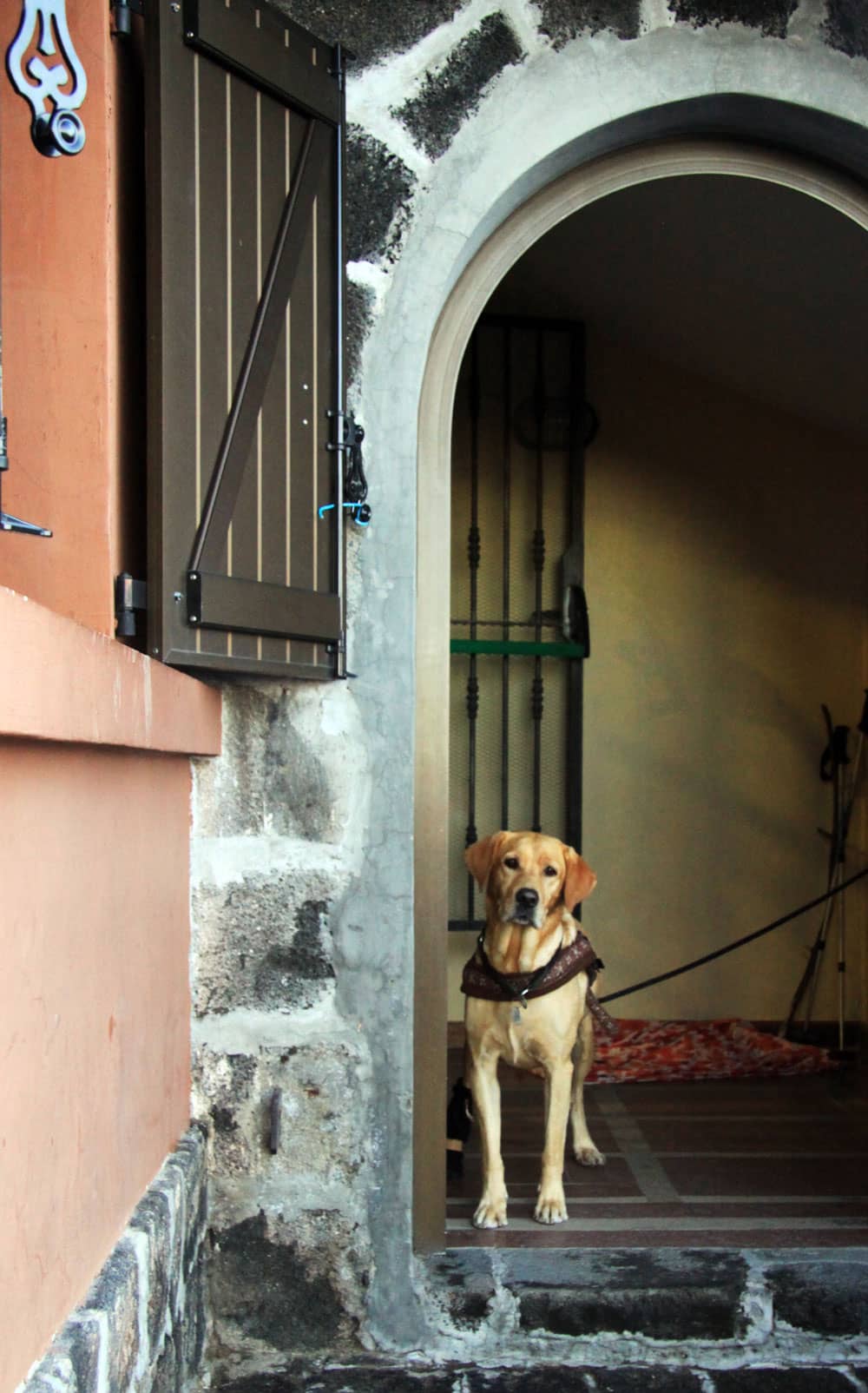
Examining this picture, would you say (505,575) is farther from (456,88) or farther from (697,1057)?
(456,88)

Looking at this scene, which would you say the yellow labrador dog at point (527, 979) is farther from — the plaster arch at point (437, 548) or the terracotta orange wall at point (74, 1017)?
the terracotta orange wall at point (74, 1017)

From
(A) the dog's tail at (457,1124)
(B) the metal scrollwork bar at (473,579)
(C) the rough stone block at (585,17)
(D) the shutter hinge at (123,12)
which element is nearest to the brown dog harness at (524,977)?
(A) the dog's tail at (457,1124)

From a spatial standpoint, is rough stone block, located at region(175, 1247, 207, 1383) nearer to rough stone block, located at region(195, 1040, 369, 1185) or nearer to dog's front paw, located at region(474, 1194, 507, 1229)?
rough stone block, located at region(195, 1040, 369, 1185)

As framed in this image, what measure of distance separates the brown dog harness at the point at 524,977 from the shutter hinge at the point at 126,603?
1540 mm

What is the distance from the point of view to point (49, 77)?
5.41 ft

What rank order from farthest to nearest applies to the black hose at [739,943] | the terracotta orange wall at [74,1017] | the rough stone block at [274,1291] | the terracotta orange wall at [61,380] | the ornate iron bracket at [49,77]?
1. the black hose at [739,943]
2. the rough stone block at [274,1291]
3. the terracotta orange wall at [61,380]
4. the ornate iron bracket at [49,77]
5. the terracotta orange wall at [74,1017]

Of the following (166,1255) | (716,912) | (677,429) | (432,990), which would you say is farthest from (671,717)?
(166,1255)

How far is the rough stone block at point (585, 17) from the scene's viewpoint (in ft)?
9.41

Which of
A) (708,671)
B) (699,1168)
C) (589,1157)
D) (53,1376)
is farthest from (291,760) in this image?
(708,671)

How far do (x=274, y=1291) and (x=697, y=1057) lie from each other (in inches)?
105

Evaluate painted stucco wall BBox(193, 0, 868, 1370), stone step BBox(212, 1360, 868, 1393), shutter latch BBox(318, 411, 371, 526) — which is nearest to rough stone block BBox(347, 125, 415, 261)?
painted stucco wall BBox(193, 0, 868, 1370)

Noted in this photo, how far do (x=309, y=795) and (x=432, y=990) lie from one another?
509 millimetres

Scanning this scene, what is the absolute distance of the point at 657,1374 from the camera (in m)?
2.73

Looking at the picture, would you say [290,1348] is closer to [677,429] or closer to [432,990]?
[432,990]
